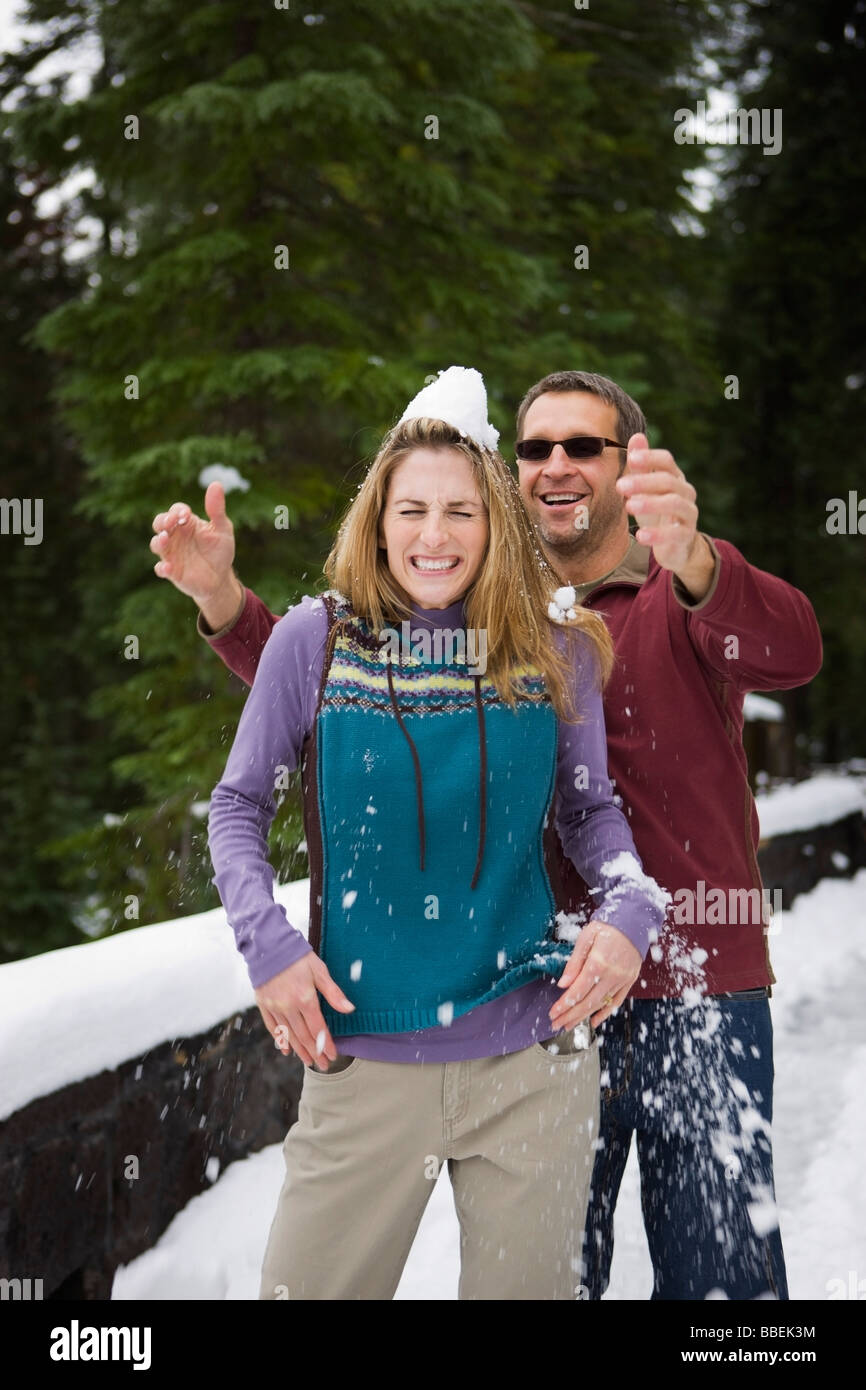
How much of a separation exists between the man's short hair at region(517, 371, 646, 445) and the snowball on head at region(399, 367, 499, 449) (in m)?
0.65

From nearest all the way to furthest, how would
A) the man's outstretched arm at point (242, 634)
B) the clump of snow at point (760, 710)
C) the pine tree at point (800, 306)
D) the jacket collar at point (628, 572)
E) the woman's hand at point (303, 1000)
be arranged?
the woman's hand at point (303, 1000), the man's outstretched arm at point (242, 634), the jacket collar at point (628, 572), the clump of snow at point (760, 710), the pine tree at point (800, 306)

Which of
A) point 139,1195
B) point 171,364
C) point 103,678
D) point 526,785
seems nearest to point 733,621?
point 526,785

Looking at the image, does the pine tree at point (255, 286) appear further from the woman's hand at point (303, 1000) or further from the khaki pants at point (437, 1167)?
the woman's hand at point (303, 1000)

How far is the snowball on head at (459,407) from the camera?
2.24 meters

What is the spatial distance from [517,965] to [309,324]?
772 cm

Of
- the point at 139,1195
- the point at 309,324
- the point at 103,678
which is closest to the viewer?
the point at 139,1195

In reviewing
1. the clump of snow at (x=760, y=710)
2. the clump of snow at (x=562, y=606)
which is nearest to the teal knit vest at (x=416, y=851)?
the clump of snow at (x=562, y=606)

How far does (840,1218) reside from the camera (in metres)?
4.28

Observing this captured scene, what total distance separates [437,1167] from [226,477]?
6.88 meters

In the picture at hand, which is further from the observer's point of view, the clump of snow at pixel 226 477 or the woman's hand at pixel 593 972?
the clump of snow at pixel 226 477

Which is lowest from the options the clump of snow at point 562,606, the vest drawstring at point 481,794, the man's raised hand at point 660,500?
the vest drawstring at point 481,794

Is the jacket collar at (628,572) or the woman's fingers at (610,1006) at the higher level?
the jacket collar at (628,572)

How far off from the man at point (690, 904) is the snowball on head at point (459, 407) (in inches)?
17.7

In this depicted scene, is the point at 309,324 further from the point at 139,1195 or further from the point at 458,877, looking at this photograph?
the point at 458,877
